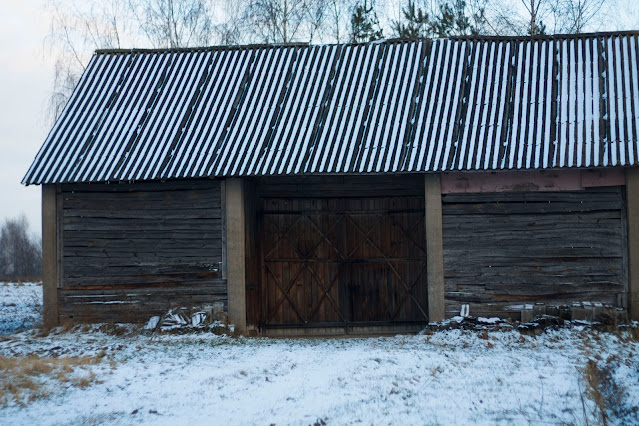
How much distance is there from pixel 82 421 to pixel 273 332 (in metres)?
8.38

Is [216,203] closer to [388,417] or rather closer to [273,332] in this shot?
[273,332]

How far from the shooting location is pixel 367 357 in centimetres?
1093

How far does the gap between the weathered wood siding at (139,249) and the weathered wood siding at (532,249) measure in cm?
422

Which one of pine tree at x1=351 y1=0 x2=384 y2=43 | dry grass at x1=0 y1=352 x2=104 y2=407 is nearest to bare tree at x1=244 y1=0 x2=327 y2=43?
pine tree at x1=351 y1=0 x2=384 y2=43

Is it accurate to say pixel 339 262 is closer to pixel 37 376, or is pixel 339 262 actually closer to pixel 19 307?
pixel 37 376

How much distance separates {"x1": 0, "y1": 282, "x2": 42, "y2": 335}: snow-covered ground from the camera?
54.3ft

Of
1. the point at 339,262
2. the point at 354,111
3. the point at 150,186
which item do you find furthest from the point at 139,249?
the point at 354,111

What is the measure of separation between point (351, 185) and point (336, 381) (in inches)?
276

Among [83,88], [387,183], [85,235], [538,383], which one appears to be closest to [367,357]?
[538,383]

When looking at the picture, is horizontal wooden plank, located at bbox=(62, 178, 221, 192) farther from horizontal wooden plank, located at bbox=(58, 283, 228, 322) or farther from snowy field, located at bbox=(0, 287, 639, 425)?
snowy field, located at bbox=(0, 287, 639, 425)

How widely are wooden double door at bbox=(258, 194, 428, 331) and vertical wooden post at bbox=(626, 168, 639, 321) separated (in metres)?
3.73

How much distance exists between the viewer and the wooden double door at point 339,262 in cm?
1565

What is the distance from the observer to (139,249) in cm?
1493

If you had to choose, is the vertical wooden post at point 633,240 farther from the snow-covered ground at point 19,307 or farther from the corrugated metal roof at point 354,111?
the snow-covered ground at point 19,307
